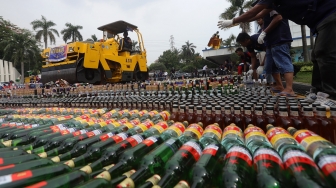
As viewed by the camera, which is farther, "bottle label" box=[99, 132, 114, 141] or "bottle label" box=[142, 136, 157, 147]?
"bottle label" box=[99, 132, 114, 141]

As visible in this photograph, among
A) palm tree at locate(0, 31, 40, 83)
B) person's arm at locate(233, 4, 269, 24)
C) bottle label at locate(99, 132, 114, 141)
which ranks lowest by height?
bottle label at locate(99, 132, 114, 141)

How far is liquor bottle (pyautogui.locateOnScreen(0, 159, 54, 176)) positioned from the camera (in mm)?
1055

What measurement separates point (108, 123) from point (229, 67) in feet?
41.9

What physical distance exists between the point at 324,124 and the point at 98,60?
871 cm


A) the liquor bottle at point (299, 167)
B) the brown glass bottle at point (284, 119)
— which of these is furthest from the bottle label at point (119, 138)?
the brown glass bottle at point (284, 119)

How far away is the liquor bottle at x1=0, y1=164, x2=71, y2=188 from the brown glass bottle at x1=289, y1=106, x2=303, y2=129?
1677 mm

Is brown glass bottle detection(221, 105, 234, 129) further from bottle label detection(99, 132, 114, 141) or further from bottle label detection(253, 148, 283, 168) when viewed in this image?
bottle label detection(99, 132, 114, 141)

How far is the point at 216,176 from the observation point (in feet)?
3.75

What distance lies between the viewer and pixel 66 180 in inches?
39.9

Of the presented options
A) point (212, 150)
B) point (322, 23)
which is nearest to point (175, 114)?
point (212, 150)

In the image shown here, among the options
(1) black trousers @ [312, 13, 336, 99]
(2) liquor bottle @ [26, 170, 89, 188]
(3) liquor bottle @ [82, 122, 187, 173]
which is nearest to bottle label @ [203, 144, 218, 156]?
(3) liquor bottle @ [82, 122, 187, 173]

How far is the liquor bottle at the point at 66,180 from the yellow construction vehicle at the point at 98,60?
7.73 meters

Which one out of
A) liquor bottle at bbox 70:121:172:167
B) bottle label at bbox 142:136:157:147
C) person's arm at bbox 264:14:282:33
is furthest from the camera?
person's arm at bbox 264:14:282:33

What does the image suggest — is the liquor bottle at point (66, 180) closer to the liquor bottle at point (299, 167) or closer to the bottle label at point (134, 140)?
the bottle label at point (134, 140)
